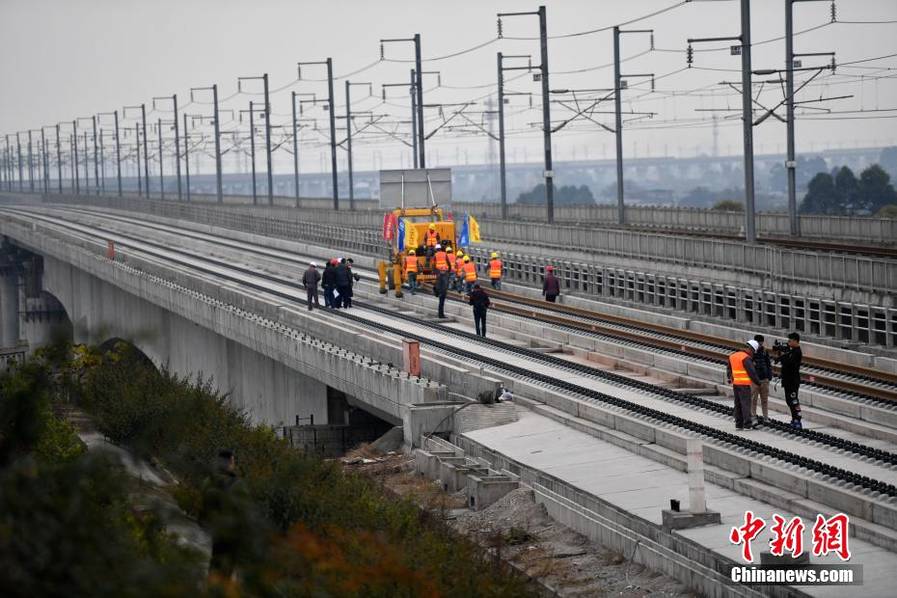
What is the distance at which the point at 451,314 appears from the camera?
44375 millimetres

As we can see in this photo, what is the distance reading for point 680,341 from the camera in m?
35.4

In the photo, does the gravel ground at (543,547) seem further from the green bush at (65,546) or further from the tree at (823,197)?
the tree at (823,197)

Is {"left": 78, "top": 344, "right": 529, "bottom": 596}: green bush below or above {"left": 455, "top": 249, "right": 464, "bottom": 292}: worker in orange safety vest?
below

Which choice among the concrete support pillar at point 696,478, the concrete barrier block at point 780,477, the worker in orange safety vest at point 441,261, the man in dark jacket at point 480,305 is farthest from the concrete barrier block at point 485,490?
the worker in orange safety vest at point 441,261

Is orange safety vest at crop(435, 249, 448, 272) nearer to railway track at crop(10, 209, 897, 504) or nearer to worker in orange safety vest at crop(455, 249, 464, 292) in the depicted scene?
railway track at crop(10, 209, 897, 504)

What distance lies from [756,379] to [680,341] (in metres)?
12.2

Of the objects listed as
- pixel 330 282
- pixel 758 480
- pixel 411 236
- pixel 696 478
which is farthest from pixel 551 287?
pixel 696 478

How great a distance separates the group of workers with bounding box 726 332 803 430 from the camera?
23125 mm

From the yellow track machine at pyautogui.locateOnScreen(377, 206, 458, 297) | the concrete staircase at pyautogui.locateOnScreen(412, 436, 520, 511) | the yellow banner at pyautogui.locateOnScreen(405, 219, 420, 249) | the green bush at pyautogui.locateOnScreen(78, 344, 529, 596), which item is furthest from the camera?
the yellow track machine at pyautogui.locateOnScreen(377, 206, 458, 297)

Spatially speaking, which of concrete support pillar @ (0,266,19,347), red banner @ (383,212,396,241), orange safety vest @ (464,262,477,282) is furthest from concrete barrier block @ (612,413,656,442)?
concrete support pillar @ (0,266,19,347)

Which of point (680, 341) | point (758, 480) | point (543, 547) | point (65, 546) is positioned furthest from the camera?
point (680, 341)

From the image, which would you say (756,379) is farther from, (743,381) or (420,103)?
(420,103)

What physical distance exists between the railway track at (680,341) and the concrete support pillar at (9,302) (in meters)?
45.8

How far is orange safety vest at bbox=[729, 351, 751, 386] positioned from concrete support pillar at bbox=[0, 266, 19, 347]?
2817 inches
